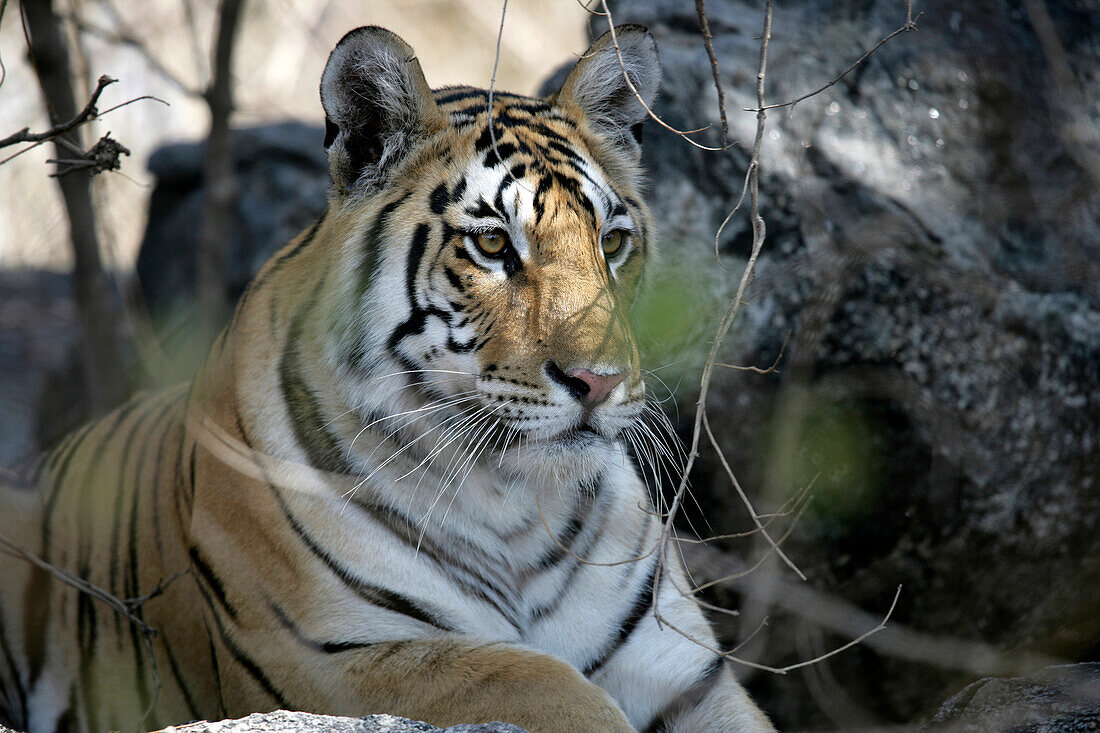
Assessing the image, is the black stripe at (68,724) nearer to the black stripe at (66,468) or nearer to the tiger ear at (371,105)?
the black stripe at (66,468)

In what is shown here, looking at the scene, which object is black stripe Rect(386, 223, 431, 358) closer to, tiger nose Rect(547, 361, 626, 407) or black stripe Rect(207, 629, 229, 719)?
tiger nose Rect(547, 361, 626, 407)

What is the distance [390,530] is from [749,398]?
53.3 inches

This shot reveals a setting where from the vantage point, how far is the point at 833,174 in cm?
300

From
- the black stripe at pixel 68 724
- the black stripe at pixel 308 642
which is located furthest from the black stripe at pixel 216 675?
the black stripe at pixel 68 724

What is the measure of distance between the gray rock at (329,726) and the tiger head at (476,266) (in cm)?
53

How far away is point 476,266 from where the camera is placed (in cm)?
187

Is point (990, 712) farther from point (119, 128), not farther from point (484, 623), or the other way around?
point (119, 128)

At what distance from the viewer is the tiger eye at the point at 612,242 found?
200 cm

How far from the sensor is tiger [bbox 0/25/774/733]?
5.74 feet

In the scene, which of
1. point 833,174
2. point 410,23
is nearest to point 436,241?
point 833,174

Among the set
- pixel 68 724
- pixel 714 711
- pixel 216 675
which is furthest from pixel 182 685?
pixel 714 711

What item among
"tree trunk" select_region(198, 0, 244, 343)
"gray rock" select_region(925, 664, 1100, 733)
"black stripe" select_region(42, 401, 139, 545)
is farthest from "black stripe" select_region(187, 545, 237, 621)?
"tree trunk" select_region(198, 0, 244, 343)

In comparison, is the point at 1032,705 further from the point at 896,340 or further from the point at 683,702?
the point at 896,340

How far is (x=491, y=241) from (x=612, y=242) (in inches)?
11.1
